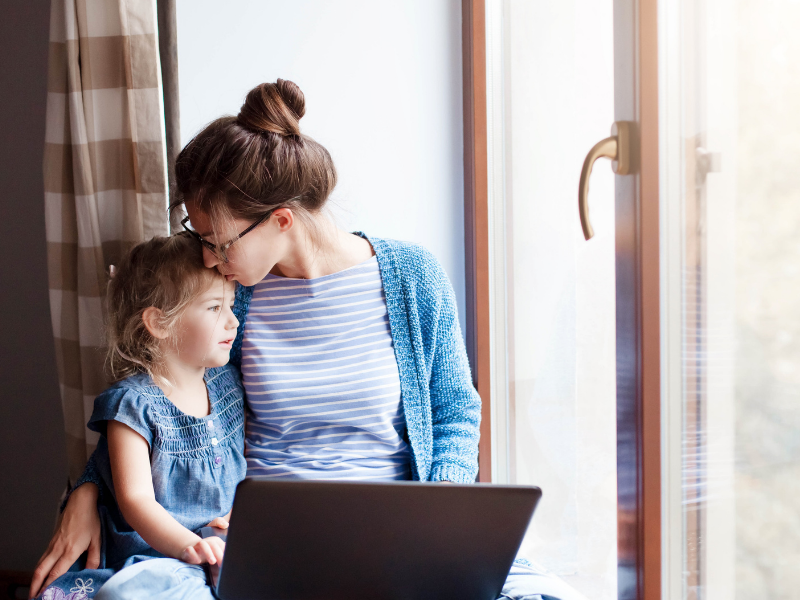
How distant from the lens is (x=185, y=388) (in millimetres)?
1096

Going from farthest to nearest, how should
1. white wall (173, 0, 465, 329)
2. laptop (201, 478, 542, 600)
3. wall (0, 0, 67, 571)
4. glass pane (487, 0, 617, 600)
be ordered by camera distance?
wall (0, 0, 67, 571), white wall (173, 0, 465, 329), glass pane (487, 0, 617, 600), laptop (201, 478, 542, 600)

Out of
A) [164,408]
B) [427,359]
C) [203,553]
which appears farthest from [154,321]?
[427,359]

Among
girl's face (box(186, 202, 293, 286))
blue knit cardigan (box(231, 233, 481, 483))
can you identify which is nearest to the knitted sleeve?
blue knit cardigan (box(231, 233, 481, 483))

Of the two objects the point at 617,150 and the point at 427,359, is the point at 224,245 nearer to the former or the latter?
the point at 427,359

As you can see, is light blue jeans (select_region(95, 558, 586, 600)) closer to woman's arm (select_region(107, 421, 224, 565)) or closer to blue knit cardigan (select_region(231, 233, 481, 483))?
woman's arm (select_region(107, 421, 224, 565))

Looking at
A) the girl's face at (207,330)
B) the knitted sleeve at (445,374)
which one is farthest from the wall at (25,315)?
the knitted sleeve at (445,374)

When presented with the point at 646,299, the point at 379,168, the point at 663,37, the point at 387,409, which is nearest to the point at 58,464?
the point at 387,409

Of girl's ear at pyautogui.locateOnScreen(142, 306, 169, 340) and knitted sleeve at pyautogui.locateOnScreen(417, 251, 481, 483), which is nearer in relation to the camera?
girl's ear at pyautogui.locateOnScreen(142, 306, 169, 340)

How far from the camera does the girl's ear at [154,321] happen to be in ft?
3.44

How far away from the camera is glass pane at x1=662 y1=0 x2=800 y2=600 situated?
1.76ft

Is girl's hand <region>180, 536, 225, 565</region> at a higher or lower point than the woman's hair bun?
lower

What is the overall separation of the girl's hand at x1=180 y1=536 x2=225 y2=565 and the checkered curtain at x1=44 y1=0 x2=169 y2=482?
509 mm

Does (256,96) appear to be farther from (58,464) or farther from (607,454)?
(58,464)

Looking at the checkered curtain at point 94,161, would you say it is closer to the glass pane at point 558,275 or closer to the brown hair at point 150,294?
the brown hair at point 150,294
